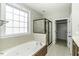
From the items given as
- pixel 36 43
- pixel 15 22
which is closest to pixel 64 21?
pixel 36 43

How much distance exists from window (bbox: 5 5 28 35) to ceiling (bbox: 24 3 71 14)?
23cm

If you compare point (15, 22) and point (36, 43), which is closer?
point (15, 22)

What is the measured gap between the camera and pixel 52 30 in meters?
1.42

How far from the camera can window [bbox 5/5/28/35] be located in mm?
1343

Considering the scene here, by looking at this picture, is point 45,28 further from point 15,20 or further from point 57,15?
point 15,20

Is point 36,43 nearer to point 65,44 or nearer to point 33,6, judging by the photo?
point 65,44

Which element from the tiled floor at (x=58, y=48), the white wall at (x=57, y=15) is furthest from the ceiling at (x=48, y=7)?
the tiled floor at (x=58, y=48)

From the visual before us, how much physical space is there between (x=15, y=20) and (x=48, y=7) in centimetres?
67

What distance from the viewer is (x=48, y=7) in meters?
1.29

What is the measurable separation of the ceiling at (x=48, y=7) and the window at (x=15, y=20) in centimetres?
23

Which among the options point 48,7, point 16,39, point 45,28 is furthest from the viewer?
point 45,28

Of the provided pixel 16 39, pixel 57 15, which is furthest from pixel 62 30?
pixel 16 39

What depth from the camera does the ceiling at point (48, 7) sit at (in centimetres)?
123

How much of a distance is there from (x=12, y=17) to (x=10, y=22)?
0.34ft
